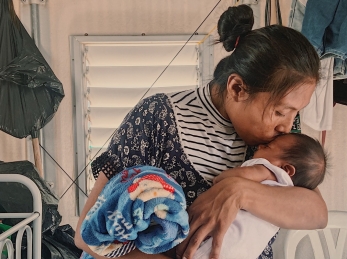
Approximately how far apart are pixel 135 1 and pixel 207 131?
1564mm

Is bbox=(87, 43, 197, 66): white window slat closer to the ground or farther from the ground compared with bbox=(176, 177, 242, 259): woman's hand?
farther from the ground

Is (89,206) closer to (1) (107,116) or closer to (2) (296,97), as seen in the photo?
(2) (296,97)

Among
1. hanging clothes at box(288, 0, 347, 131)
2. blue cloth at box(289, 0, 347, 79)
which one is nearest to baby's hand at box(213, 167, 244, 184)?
hanging clothes at box(288, 0, 347, 131)

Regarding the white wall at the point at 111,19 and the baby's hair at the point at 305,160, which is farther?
the white wall at the point at 111,19

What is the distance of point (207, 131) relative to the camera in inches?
35.9

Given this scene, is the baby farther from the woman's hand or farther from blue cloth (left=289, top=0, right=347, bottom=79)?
blue cloth (left=289, top=0, right=347, bottom=79)

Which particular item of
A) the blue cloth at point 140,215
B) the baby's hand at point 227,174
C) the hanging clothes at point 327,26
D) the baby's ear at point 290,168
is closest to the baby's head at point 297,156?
the baby's ear at point 290,168

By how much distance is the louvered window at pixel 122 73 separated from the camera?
2244mm

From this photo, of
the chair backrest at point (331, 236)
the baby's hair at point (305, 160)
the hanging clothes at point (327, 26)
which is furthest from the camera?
the chair backrest at point (331, 236)

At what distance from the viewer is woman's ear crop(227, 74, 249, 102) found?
0.86 meters

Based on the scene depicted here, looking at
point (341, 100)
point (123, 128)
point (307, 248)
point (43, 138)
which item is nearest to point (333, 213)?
point (307, 248)

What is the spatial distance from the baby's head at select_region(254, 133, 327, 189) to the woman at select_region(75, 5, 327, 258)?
35mm

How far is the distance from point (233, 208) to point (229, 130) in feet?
0.69

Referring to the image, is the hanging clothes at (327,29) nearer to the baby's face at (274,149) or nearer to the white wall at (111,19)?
the baby's face at (274,149)
